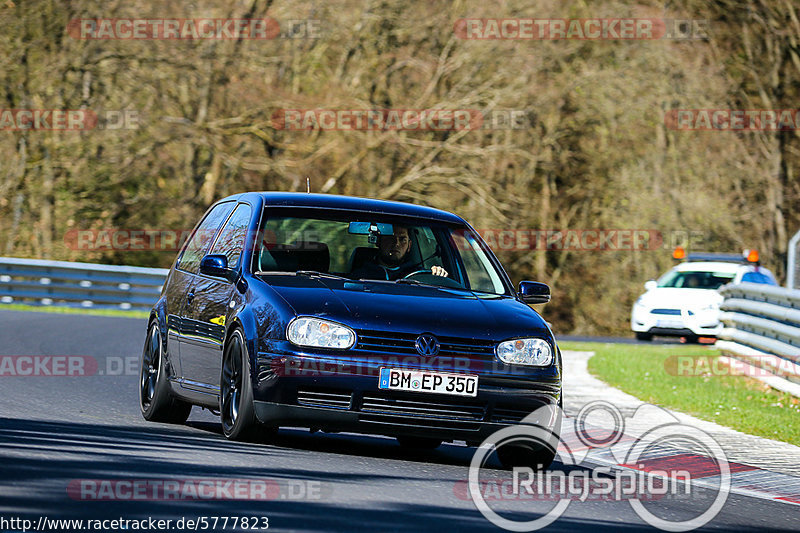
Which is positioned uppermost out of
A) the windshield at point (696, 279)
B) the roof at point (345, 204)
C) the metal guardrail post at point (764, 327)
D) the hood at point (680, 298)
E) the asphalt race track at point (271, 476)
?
the roof at point (345, 204)

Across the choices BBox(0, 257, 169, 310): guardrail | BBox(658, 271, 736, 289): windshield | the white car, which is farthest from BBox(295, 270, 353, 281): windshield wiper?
BBox(0, 257, 169, 310): guardrail

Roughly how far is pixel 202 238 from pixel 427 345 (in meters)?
2.95

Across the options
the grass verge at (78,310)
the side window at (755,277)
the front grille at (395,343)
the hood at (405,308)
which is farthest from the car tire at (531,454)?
the grass verge at (78,310)

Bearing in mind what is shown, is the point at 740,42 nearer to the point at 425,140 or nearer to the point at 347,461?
the point at 425,140

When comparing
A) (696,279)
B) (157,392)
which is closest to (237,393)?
(157,392)

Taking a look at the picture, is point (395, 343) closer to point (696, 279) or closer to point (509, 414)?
point (509, 414)

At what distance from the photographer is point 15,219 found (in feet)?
113

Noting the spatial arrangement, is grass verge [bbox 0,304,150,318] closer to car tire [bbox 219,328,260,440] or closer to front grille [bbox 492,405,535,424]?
car tire [bbox 219,328,260,440]

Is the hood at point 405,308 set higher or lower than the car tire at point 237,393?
higher

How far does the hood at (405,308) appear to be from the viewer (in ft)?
27.9

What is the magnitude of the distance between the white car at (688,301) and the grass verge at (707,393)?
3.79 metres

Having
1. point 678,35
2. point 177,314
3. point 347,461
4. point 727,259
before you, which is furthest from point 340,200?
point 678,35

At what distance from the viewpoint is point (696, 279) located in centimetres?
2859

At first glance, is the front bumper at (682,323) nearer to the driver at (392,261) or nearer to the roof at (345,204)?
the roof at (345,204)
